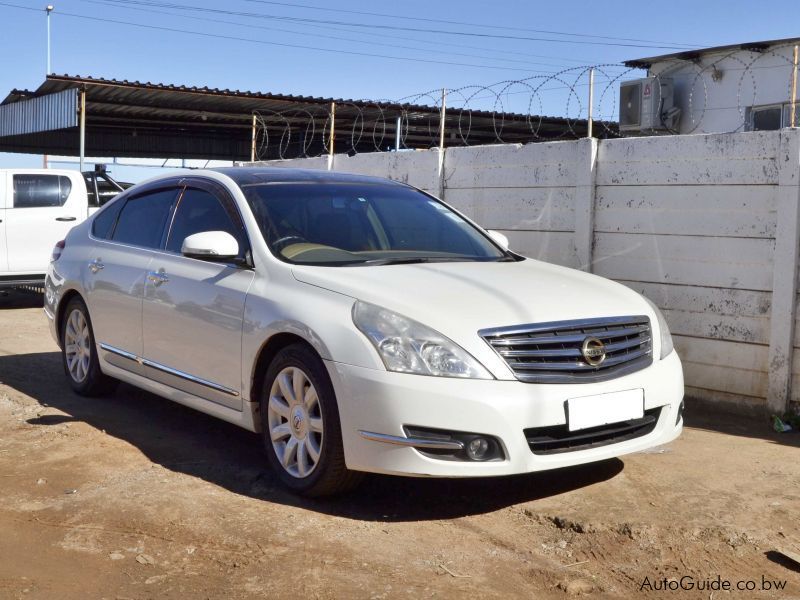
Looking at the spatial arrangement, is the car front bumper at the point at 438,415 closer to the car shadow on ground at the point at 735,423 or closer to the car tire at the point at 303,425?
the car tire at the point at 303,425

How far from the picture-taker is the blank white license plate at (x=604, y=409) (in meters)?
→ 4.27

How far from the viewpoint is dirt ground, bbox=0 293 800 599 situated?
365 centimetres

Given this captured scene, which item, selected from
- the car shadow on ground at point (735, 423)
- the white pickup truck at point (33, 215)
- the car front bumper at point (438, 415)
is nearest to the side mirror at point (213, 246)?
the car front bumper at point (438, 415)

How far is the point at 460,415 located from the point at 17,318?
894 cm

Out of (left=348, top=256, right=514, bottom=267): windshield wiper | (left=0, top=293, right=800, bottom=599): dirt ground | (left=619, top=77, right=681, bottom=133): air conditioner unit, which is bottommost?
(left=0, top=293, right=800, bottom=599): dirt ground

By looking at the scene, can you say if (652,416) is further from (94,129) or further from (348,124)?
(94,129)

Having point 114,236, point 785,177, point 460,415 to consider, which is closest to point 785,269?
point 785,177

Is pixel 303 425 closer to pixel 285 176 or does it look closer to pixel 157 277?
pixel 157 277

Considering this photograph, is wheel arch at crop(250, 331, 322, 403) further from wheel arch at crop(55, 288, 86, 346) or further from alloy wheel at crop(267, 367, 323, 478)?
wheel arch at crop(55, 288, 86, 346)

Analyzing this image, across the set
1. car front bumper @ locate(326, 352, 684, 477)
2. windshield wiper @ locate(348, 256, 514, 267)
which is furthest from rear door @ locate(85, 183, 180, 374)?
car front bumper @ locate(326, 352, 684, 477)

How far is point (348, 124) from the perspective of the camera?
22047mm

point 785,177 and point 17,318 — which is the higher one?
point 785,177

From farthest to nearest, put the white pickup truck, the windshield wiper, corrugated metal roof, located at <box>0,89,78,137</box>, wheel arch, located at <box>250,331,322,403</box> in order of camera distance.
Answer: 1. corrugated metal roof, located at <box>0,89,78,137</box>
2. the white pickup truck
3. the windshield wiper
4. wheel arch, located at <box>250,331,322,403</box>

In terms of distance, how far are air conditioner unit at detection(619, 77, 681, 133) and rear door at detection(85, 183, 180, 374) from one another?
11014mm
